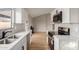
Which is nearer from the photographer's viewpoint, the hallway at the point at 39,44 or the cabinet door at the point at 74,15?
the cabinet door at the point at 74,15

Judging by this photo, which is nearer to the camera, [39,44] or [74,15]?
[74,15]

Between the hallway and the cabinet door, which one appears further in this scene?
the hallway

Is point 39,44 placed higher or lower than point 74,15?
lower

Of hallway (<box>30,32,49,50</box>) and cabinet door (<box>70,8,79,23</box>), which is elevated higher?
cabinet door (<box>70,8,79,23</box>)

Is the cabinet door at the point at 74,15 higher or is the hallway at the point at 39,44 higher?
the cabinet door at the point at 74,15
